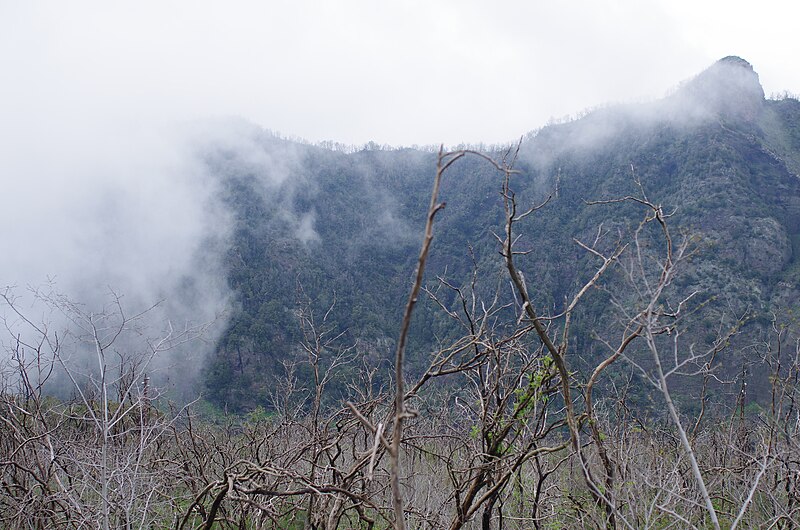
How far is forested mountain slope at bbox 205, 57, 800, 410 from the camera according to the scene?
39.2 metres

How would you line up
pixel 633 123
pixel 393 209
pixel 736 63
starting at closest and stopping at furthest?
pixel 736 63, pixel 633 123, pixel 393 209

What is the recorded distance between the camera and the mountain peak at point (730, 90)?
51844 mm

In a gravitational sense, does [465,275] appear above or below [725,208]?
below

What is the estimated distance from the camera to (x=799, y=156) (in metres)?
48.7

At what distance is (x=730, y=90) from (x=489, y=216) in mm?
26030

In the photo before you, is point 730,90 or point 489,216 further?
point 489,216

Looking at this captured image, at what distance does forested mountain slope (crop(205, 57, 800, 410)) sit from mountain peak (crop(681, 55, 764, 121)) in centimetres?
14

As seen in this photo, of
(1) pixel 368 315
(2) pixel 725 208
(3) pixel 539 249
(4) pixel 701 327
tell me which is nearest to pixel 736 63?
(2) pixel 725 208

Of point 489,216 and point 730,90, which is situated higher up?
point 730,90

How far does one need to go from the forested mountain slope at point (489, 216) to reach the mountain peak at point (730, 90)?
5.6 inches

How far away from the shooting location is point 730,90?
53125 millimetres

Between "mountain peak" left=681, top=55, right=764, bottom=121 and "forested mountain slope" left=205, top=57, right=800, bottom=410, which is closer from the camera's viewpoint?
"forested mountain slope" left=205, top=57, right=800, bottom=410

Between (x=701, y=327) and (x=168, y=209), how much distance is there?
49.6 m

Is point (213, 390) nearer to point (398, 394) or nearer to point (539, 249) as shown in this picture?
point (539, 249)
